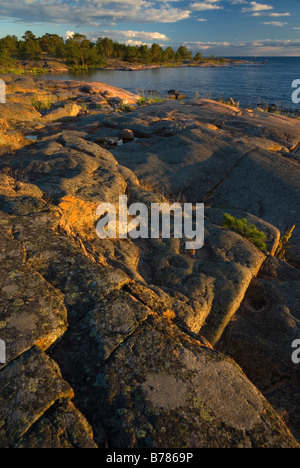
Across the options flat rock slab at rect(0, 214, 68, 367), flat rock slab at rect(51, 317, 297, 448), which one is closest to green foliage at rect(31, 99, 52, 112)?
flat rock slab at rect(0, 214, 68, 367)

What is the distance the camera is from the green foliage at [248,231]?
24.0 ft

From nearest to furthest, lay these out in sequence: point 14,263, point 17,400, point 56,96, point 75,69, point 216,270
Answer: point 17,400 < point 14,263 < point 216,270 < point 56,96 < point 75,69

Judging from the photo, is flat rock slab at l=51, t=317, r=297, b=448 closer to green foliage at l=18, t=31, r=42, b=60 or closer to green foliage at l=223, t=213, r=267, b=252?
green foliage at l=223, t=213, r=267, b=252

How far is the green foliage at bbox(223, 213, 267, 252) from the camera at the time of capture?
7.33m

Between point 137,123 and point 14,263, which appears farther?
point 137,123

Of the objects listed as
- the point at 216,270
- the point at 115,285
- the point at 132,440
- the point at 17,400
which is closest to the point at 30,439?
the point at 17,400

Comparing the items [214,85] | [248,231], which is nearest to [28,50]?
[214,85]

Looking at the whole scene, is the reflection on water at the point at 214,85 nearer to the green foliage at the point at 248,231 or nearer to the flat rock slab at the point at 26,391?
the green foliage at the point at 248,231

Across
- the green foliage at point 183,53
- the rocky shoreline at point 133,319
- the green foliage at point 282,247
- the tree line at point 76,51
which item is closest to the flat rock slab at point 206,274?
the rocky shoreline at point 133,319

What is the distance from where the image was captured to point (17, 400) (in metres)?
2.38

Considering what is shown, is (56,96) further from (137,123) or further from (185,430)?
(185,430)

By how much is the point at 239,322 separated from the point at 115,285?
3.11 m

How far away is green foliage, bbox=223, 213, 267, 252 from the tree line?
8195cm

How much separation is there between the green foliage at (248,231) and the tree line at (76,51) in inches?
3227
